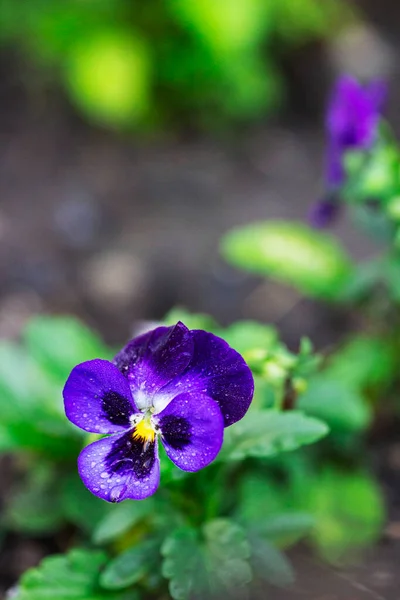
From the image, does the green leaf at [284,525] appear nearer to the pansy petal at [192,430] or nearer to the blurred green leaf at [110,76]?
the pansy petal at [192,430]

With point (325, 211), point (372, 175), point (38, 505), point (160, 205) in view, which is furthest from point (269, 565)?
point (160, 205)

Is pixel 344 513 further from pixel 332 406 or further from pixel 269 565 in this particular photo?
pixel 269 565

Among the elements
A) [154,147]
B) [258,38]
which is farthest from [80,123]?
[258,38]

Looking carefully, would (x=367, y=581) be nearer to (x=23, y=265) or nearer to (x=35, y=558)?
(x=35, y=558)

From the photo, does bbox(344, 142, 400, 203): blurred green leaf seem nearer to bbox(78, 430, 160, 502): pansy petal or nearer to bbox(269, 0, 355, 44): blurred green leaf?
bbox(78, 430, 160, 502): pansy petal

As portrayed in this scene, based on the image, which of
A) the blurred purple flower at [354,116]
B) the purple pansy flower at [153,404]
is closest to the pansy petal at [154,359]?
the purple pansy flower at [153,404]

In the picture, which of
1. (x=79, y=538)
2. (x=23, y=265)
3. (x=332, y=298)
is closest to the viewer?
(x=79, y=538)

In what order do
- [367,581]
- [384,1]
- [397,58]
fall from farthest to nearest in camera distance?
[384,1]
[397,58]
[367,581]
